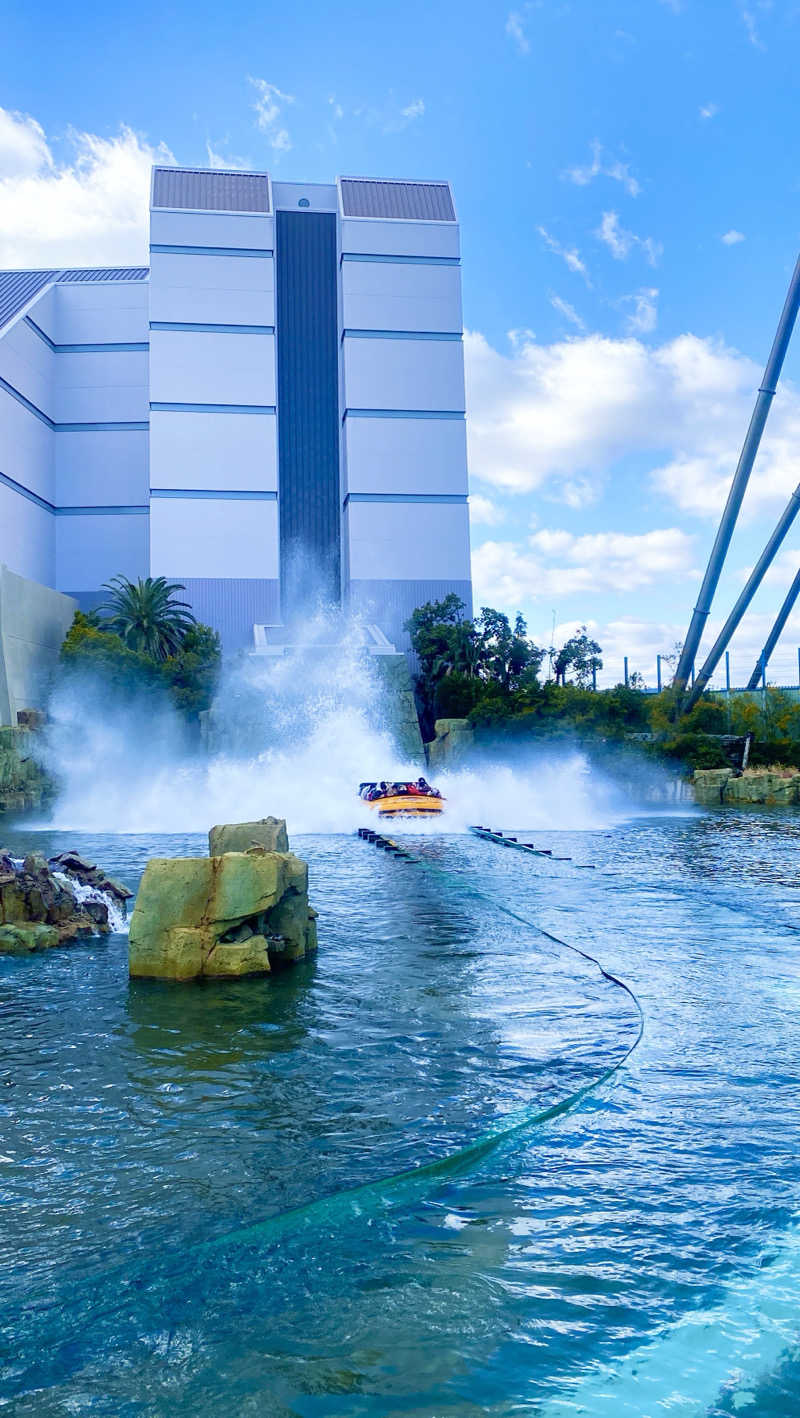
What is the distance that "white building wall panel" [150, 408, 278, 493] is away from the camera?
4638 centimetres

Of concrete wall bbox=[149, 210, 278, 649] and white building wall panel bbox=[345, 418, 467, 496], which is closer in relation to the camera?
concrete wall bbox=[149, 210, 278, 649]

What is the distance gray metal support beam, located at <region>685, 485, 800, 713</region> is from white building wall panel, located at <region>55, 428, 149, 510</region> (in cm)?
2717

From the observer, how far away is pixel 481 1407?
2777mm

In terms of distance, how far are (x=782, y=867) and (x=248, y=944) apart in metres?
9.22

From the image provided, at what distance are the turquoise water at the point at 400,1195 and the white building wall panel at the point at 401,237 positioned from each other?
46.3 metres

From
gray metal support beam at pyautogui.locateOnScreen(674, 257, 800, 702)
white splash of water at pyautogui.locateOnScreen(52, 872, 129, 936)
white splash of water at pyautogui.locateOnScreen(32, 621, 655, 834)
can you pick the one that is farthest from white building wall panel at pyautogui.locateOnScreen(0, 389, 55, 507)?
white splash of water at pyautogui.locateOnScreen(52, 872, 129, 936)

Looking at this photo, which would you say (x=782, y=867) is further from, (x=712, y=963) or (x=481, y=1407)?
(x=481, y=1407)

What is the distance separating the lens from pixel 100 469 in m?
50.7

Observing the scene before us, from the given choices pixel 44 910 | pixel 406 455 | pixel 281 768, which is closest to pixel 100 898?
pixel 44 910

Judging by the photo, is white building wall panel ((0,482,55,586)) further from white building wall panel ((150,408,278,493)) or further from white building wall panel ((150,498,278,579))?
white building wall panel ((150,408,278,493))

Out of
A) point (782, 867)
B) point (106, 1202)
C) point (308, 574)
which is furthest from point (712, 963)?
point (308, 574)

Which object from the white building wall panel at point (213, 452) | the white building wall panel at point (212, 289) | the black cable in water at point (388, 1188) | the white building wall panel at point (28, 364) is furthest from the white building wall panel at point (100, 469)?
the black cable in water at point (388, 1188)

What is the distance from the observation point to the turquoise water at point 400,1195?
2.93 m

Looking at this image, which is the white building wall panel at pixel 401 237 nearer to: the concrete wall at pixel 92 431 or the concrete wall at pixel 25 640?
the concrete wall at pixel 92 431
